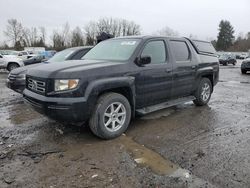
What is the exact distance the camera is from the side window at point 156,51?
5.43m

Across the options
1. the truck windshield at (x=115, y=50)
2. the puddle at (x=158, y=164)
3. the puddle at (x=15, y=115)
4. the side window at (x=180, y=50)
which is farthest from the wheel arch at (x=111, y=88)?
the puddle at (x=15, y=115)

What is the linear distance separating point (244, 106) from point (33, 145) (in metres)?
5.67

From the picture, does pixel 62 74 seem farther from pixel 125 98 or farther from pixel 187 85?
pixel 187 85

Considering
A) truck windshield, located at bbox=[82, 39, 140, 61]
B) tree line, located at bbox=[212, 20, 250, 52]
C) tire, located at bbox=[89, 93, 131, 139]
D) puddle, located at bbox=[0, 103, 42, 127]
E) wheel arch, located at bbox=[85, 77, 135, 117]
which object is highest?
tree line, located at bbox=[212, 20, 250, 52]

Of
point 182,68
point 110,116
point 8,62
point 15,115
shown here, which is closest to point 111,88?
point 110,116

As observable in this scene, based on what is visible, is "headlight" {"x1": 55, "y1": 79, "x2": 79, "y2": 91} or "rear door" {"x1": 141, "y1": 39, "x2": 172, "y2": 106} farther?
"rear door" {"x1": 141, "y1": 39, "x2": 172, "y2": 106}

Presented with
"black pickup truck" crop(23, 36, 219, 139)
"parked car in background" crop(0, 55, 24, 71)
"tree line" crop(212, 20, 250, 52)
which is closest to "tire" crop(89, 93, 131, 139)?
"black pickup truck" crop(23, 36, 219, 139)

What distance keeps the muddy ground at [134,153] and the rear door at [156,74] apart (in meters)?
0.60

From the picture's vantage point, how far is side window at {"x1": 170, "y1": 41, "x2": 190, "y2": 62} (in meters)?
6.10

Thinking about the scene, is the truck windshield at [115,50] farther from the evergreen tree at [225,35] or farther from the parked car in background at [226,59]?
the evergreen tree at [225,35]

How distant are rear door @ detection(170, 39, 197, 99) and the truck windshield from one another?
3.61 feet

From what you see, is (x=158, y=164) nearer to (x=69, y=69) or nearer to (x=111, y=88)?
(x=111, y=88)

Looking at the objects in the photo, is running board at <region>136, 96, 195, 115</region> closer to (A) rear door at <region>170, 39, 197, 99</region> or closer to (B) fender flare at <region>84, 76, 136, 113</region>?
(A) rear door at <region>170, 39, 197, 99</region>

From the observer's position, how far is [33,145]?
450cm
